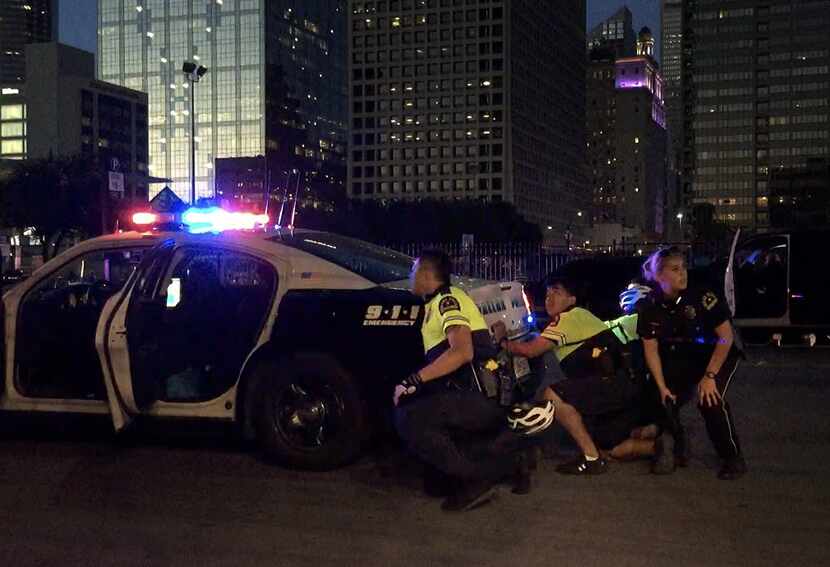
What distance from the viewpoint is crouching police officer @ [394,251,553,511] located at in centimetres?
494

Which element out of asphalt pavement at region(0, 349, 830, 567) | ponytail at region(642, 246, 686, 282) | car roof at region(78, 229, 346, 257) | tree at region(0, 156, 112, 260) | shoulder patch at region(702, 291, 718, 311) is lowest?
asphalt pavement at region(0, 349, 830, 567)

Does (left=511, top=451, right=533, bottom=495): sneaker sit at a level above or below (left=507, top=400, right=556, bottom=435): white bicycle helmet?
below

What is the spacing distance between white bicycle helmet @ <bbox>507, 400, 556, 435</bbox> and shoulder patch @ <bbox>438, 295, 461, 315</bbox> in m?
0.66

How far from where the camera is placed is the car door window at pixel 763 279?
13.4m

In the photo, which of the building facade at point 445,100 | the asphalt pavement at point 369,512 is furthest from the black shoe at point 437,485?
the building facade at point 445,100

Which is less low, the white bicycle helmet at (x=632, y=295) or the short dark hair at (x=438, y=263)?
the short dark hair at (x=438, y=263)

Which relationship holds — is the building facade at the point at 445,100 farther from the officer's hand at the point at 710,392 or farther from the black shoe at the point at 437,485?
the black shoe at the point at 437,485

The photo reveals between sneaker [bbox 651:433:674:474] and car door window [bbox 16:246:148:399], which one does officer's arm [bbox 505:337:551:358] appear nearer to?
sneaker [bbox 651:433:674:474]

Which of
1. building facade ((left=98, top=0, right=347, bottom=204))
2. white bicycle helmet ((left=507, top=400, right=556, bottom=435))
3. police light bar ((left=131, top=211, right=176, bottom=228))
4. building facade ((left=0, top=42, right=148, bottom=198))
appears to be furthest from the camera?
building facade ((left=98, top=0, right=347, bottom=204))

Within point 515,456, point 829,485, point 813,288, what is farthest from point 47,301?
point 813,288

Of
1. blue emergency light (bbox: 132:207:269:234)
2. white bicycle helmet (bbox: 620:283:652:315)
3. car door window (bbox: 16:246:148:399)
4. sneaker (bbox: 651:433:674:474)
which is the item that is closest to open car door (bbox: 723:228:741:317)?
white bicycle helmet (bbox: 620:283:652:315)

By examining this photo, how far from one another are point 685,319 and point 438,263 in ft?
5.53

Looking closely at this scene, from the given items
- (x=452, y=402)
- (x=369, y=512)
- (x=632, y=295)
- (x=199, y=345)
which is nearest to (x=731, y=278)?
(x=632, y=295)

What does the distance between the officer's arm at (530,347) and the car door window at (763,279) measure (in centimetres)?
870
